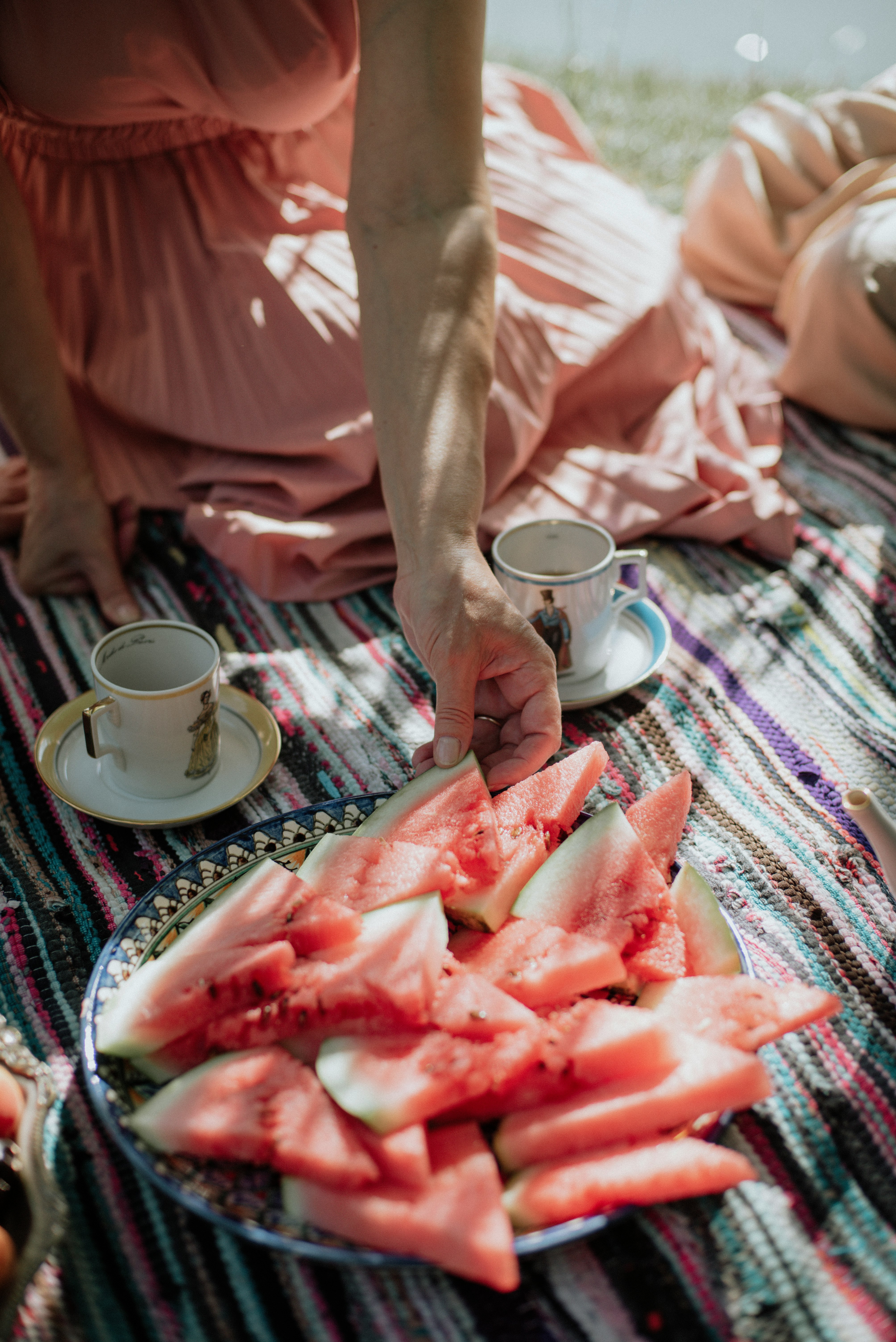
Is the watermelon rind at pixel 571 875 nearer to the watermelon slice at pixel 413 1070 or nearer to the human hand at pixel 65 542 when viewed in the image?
the watermelon slice at pixel 413 1070

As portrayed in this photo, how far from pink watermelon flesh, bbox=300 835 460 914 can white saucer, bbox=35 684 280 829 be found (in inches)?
9.8

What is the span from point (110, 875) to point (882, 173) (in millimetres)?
2286

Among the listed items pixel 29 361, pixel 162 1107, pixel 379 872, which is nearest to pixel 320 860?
pixel 379 872

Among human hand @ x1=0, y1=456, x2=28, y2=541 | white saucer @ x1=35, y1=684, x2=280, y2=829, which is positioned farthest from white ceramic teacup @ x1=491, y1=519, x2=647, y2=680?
human hand @ x1=0, y1=456, x2=28, y2=541

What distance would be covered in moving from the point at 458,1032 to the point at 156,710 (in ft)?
1.74

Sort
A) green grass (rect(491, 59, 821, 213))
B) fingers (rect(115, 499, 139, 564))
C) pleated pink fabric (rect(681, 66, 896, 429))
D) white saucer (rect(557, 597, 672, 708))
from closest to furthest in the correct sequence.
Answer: white saucer (rect(557, 597, 672, 708))
fingers (rect(115, 499, 139, 564))
pleated pink fabric (rect(681, 66, 896, 429))
green grass (rect(491, 59, 821, 213))

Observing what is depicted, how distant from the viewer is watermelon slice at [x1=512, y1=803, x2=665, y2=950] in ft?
3.18

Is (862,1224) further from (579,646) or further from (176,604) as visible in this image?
(176,604)

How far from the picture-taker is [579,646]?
1.43 meters

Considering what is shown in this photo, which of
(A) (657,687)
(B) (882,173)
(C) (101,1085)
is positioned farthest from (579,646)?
(B) (882,173)

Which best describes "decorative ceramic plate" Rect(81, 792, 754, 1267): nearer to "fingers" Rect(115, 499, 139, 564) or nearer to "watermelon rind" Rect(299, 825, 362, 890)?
"watermelon rind" Rect(299, 825, 362, 890)

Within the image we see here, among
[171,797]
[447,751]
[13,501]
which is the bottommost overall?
[13,501]

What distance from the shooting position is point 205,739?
1239 mm

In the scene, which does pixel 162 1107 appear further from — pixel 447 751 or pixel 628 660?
pixel 628 660
